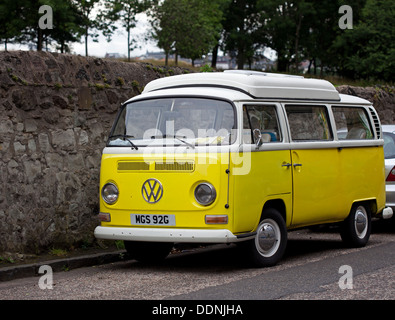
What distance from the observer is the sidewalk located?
28.2 ft

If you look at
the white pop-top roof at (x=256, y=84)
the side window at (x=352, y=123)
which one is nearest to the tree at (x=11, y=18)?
the side window at (x=352, y=123)

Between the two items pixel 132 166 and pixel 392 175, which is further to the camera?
pixel 392 175

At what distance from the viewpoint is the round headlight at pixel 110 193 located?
9070 millimetres

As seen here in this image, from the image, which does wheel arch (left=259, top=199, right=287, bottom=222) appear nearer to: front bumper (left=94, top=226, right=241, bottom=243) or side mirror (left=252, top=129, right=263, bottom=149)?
side mirror (left=252, top=129, right=263, bottom=149)

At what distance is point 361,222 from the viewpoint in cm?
1104

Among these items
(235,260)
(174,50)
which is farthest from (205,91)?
(174,50)

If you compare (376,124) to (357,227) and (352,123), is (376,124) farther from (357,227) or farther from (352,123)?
(357,227)

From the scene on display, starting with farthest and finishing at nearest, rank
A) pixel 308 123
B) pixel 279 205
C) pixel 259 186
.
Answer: pixel 308 123
pixel 279 205
pixel 259 186

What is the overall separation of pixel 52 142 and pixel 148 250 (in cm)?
201

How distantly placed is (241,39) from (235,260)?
64.2 metres

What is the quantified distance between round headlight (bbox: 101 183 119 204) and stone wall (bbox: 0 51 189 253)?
1177 millimetres

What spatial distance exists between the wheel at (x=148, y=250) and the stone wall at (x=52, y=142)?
104cm

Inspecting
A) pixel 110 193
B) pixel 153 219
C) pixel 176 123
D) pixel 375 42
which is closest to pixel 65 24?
pixel 375 42
